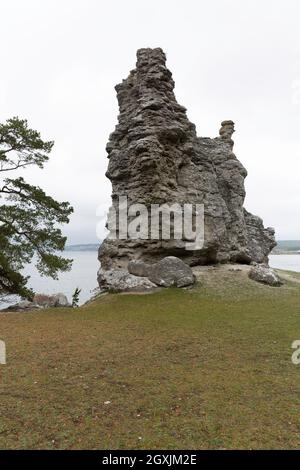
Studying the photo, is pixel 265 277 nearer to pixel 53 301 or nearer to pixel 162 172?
pixel 162 172

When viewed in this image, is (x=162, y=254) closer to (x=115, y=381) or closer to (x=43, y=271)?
(x=43, y=271)

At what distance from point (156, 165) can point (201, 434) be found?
64.8 feet

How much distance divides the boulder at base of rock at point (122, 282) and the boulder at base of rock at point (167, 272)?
1.39 feet

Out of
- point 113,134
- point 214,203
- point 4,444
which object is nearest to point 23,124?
point 113,134

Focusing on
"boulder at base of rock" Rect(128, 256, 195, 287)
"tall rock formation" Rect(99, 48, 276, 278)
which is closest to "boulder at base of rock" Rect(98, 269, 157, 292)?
"boulder at base of rock" Rect(128, 256, 195, 287)

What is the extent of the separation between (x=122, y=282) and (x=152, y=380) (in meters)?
13.2

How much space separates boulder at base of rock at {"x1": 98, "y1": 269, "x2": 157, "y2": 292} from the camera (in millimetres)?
21344

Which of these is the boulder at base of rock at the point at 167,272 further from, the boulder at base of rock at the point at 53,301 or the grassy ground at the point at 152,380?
the boulder at base of rock at the point at 53,301

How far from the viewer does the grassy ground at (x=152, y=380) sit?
6.56 m

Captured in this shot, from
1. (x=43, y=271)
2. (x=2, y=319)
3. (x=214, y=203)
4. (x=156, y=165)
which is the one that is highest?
(x=156, y=165)

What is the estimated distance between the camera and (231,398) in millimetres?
8047

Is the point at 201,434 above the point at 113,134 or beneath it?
beneath

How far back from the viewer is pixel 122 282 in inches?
871

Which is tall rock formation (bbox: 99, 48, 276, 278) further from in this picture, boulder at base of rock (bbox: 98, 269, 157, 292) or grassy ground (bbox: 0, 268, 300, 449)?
grassy ground (bbox: 0, 268, 300, 449)
